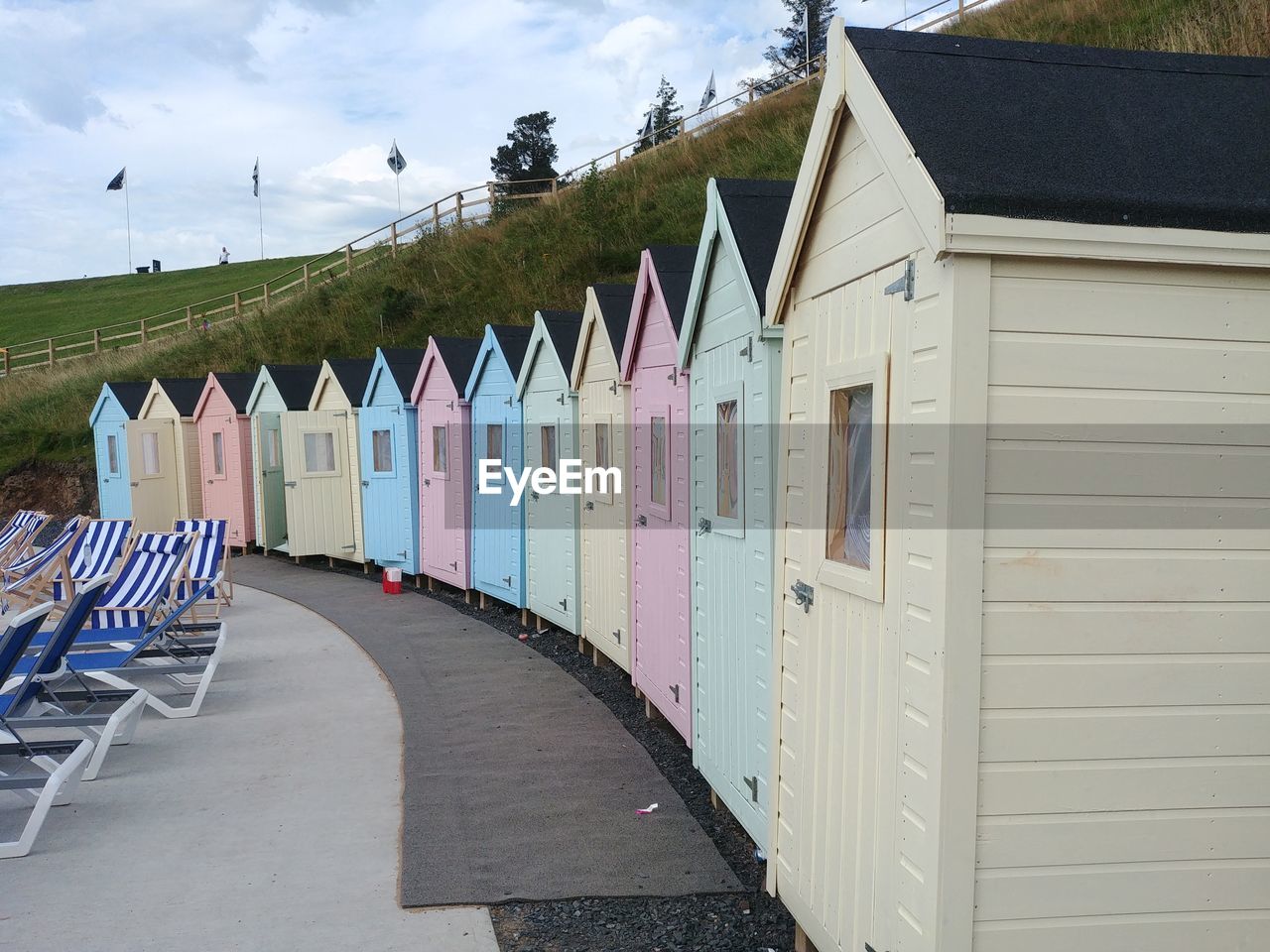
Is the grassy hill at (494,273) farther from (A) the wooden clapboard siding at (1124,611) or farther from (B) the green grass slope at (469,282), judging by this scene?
(A) the wooden clapboard siding at (1124,611)

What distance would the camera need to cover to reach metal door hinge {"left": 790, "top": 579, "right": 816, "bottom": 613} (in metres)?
3.89

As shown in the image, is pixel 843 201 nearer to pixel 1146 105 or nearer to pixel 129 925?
pixel 1146 105

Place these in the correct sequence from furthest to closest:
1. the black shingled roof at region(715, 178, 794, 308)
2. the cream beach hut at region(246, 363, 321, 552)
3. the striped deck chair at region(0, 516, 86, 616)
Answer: the cream beach hut at region(246, 363, 321, 552) → the striped deck chair at region(0, 516, 86, 616) → the black shingled roof at region(715, 178, 794, 308)

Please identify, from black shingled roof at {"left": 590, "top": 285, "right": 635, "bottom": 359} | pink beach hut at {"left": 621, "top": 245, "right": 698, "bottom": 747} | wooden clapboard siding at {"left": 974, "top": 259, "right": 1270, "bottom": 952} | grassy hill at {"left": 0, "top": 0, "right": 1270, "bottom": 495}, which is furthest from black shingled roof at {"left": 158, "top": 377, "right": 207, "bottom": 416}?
wooden clapboard siding at {"left": 974, "top": 259, "right": 1270, "bottom": 952}

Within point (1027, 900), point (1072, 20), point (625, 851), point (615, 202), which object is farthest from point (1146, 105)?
point (615, 202)

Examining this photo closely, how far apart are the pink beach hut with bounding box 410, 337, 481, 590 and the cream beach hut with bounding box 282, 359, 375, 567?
81.4 inches

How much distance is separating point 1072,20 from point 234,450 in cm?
1973

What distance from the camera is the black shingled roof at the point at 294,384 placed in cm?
1625

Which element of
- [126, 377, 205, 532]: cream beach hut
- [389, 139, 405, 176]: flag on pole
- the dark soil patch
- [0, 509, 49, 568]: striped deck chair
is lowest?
the dark soil patch

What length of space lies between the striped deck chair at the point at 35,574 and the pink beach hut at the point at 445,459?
3.92 meters

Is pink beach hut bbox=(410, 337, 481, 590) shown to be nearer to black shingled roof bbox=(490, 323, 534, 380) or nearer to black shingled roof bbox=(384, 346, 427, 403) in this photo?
black shingled roof bbox=(384, 346, 427, 403)

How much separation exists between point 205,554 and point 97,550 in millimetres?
1391

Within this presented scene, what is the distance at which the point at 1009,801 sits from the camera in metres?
2.75

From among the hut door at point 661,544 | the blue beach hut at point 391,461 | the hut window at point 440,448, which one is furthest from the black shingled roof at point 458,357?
the hut door at point 661,544
